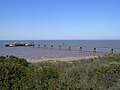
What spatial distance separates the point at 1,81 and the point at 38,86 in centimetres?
140

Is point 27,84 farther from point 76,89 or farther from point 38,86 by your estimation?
point 76,89

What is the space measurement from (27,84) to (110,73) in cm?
345

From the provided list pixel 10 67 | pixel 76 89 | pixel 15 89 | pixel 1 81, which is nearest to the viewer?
pixel 76 89

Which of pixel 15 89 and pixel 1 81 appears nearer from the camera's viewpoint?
pixel 15 89

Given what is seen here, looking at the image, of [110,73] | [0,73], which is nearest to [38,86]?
[0,73]

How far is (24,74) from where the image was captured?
8.79m

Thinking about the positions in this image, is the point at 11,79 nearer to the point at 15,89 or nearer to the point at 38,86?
the point at 15,89

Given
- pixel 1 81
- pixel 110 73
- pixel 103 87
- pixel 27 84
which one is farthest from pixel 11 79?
pixel 110 73

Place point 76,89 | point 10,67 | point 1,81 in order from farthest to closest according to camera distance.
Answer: point 10,67
point 1,81
point 76,89

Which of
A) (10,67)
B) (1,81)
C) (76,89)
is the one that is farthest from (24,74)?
(76,89)

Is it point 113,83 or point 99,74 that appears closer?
point 113,83

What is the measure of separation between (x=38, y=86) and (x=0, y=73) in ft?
5.68

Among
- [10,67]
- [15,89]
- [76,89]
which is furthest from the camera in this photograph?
[10,67]

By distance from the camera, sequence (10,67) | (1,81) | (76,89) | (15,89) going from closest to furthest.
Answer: (76,89) < (15,89) < (1,81) < (10,67)
